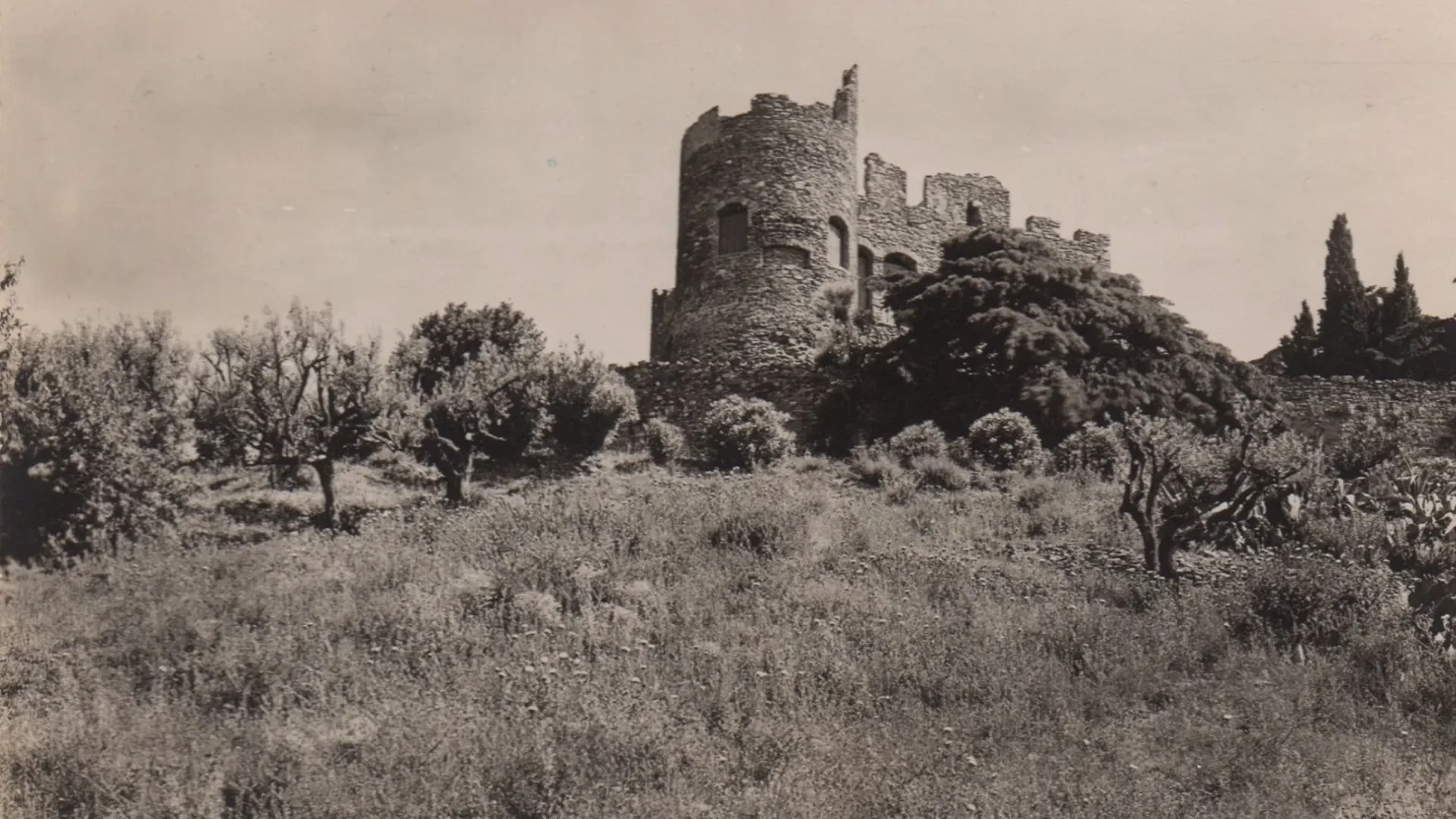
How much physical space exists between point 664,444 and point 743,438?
181cm

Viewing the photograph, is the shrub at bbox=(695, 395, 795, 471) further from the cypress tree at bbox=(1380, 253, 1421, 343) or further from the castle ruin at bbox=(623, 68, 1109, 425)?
the cypress tree at bbox=(1380, 253, 1421, 343)

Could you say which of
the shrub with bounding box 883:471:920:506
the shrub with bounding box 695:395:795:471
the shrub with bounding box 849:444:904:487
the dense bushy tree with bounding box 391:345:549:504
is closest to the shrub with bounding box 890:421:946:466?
the shrub with bounding box 849:444:904:487

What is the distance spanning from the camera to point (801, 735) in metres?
8.05

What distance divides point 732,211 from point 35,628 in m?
16.7

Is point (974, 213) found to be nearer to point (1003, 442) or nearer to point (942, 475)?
point (1003, 442)

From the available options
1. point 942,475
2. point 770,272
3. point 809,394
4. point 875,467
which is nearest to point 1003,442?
point 942,475

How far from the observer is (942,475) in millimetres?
17406

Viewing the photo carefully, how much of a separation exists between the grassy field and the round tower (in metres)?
11.0

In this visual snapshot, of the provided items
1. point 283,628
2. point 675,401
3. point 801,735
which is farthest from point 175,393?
point 801,735

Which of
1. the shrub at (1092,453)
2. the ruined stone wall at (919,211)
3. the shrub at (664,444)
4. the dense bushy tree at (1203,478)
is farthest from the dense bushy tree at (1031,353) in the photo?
the ruined stone wall at (919,211)

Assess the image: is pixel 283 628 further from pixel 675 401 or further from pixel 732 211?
pixel 732 211

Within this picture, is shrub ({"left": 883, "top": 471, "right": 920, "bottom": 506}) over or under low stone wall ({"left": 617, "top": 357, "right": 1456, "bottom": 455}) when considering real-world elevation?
under

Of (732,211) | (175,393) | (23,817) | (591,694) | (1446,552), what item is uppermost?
(732,211)

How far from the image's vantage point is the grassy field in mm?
7391
